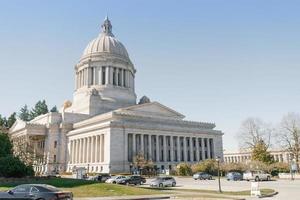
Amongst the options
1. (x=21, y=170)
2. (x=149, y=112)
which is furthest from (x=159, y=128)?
(x=21, y=170)

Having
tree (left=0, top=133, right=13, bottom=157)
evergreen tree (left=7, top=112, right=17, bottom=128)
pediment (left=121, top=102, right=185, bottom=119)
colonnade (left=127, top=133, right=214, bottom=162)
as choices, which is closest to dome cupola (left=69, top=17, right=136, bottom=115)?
pediment (left=121, top=102, right=185, bottom=119)

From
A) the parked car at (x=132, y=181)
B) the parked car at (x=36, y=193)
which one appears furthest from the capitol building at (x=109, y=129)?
the parked car at (x=36, y=193)

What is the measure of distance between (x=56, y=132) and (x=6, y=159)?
182 ft

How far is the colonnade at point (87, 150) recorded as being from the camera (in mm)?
82625

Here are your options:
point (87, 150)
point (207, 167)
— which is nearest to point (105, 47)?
point (87, 150)

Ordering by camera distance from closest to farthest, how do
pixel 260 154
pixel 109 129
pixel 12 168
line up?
pixel 12 168
pixel 260 154
pixel 109 129

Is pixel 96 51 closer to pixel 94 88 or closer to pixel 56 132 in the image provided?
pixel 94 88

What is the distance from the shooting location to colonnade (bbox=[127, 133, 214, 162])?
83.7 m

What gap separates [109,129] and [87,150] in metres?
11.4

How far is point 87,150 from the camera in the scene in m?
86.9

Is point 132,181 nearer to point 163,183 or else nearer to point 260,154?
point 163,183

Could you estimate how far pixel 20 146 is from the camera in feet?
241

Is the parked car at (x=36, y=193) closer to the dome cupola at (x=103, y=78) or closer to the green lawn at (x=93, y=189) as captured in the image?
the green lawn at (x=93, y=189)

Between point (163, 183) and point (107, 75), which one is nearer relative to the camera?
point (163, 183)
